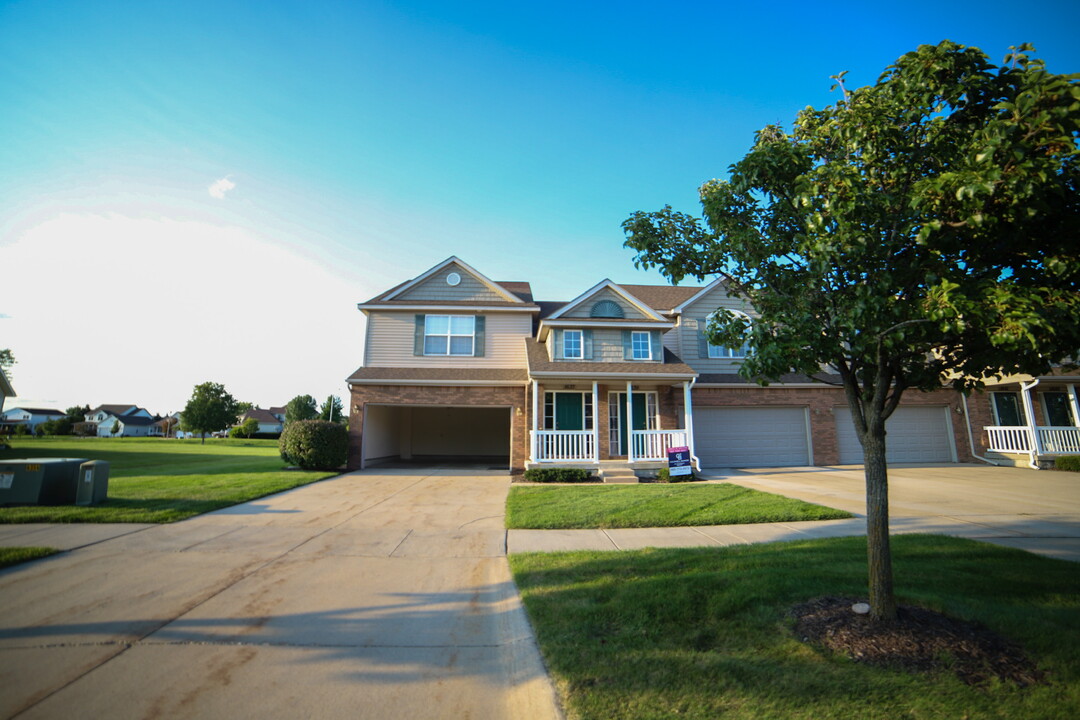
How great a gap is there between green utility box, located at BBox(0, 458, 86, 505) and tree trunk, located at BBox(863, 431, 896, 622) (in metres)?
12.5

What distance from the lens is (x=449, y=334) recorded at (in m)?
18.2

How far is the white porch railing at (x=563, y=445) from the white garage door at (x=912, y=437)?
998 centimetres

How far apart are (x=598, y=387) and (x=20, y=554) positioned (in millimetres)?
13570

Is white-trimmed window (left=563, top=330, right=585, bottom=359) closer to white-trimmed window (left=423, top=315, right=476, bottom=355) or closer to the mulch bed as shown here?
white-trimmed window (left=423, top=315, right=476, bottom=355)

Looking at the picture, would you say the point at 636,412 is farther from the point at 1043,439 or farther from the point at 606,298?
Result: the point at 1043,439

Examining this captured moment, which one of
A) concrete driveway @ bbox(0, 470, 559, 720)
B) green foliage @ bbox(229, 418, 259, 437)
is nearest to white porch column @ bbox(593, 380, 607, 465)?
concrete driveway @ bbox(0, 470, 559, 720)

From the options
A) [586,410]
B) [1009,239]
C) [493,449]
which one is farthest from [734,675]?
[493,449]

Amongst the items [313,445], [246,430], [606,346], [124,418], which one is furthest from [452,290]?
[124,418]

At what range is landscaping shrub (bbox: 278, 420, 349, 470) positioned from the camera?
15508mm

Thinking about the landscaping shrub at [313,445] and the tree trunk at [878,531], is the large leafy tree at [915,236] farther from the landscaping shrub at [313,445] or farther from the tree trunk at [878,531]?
the landscaping shrub at [313,445]

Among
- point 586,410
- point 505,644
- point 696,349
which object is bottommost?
point 505,644

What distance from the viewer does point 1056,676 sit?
3.09 metres

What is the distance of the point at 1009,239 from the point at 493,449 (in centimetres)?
2171

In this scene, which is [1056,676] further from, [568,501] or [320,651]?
[568,501]
